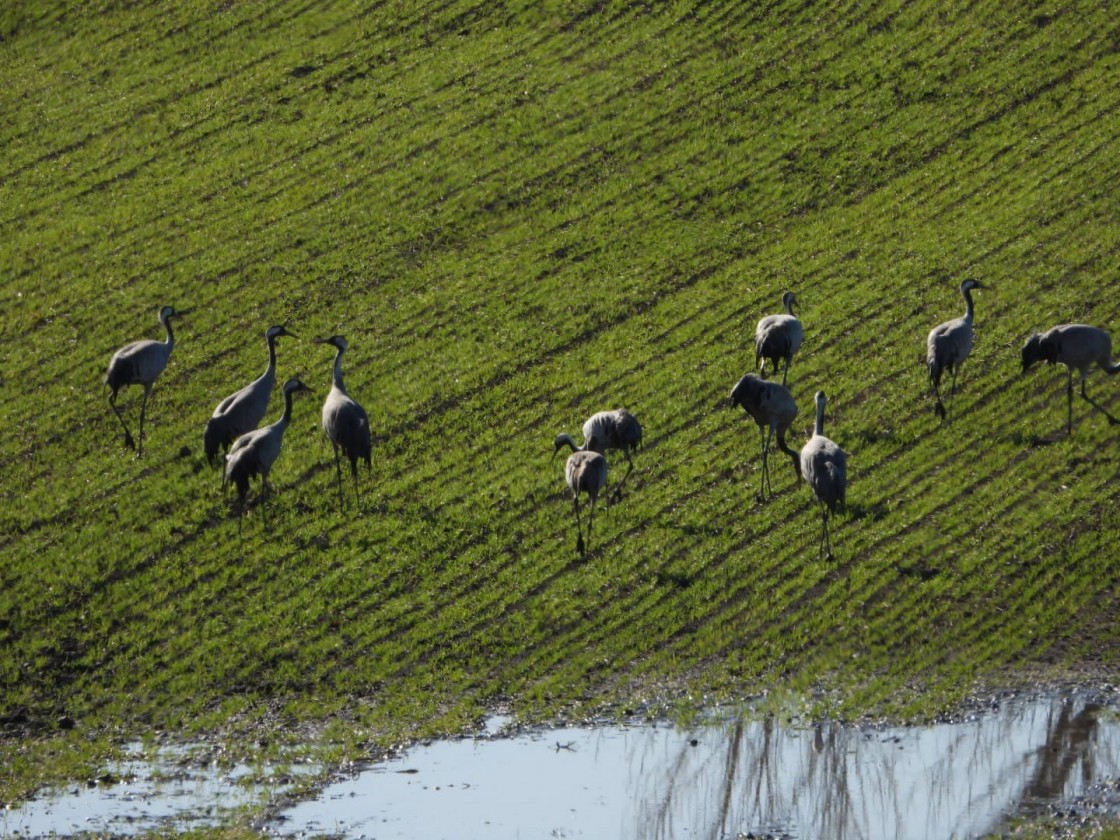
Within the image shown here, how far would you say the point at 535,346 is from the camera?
27.8 metres

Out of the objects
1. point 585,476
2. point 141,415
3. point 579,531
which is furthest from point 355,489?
point 141,415

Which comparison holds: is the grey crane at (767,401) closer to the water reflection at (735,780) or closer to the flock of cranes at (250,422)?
the flock of cranes at (250,422)

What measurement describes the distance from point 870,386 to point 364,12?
22289mm

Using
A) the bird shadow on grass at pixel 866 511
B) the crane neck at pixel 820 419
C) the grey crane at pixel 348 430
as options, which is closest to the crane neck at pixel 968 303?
the crane neck at pixel 820 419

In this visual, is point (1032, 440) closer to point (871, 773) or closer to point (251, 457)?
point (871, 773)

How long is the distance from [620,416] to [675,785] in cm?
734

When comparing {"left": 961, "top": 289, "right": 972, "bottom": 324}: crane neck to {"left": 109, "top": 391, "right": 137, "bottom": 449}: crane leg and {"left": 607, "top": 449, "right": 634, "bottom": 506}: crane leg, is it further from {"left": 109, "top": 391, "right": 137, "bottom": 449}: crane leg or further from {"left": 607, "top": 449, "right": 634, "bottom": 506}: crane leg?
{"left": 109, "top": 391, "right": 137, "bottom": 449}: crane leg

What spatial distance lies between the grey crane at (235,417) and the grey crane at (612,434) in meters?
4.48

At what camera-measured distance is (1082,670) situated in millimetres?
17359

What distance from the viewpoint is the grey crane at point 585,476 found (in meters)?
20.2

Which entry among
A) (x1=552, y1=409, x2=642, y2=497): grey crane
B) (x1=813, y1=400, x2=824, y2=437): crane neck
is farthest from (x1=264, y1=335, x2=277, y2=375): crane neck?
(x1=813, y1=400, x2=824, y2=437): crane neck

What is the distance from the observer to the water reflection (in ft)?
47.1

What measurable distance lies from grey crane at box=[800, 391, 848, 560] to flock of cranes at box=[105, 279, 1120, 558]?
1 cm

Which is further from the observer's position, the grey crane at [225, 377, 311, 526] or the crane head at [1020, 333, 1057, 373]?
the crane head at [1020, 333, 1057, 373]
